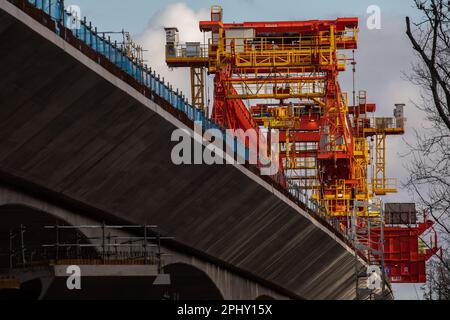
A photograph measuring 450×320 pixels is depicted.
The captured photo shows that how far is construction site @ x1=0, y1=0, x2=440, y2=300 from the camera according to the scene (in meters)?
40.4

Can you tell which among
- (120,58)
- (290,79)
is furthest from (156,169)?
(290,79)

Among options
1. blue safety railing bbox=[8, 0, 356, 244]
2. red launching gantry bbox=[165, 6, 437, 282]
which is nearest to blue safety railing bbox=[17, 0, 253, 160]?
A: blue safety railing bbox=[8, 0, 356, 244]

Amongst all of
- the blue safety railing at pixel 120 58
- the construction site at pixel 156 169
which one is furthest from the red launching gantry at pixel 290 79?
the blue safety railing at pixel 120 58

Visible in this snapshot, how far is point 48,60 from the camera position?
37.9 metres

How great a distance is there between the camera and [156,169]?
Result: 52.5 metres

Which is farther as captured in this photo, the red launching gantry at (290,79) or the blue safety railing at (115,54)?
the red launching gantry at (290,79)

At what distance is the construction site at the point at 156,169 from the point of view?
40406mm

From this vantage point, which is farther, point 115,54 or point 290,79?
point 290,79

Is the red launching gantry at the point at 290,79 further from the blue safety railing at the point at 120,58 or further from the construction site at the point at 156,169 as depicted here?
the blue safety railing at the point at 120,58

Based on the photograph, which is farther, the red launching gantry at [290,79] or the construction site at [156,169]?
the red launching gantry at [290,79]

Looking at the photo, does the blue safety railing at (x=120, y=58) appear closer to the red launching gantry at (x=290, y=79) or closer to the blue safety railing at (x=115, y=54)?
the blue safety railing at (x=115, y=54)

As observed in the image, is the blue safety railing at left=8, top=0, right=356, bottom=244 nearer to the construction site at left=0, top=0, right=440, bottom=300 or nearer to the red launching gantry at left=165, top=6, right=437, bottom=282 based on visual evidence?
the construction site at left=0, top=0, right=440, bottom=300

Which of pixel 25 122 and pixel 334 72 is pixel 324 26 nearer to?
pixel 334 72

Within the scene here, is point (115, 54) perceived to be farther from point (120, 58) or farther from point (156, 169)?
point (156, 169)
